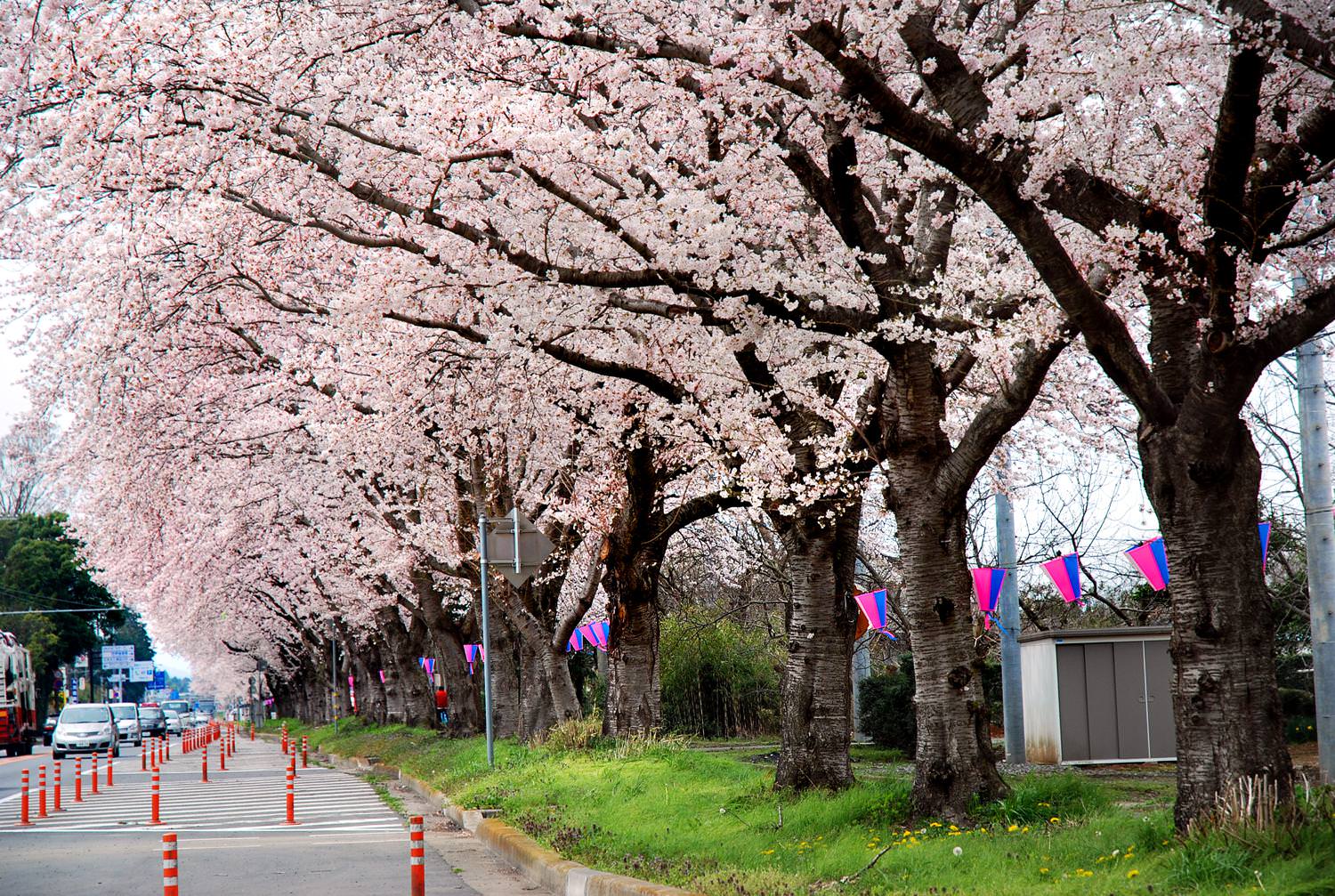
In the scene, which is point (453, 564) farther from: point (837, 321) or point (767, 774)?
point (837, 321)

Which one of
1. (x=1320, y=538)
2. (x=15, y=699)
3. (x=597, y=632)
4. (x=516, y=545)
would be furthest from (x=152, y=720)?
(x=1320, y=538)

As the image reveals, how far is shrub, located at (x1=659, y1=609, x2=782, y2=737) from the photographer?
110 feet

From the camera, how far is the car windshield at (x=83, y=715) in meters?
44.6

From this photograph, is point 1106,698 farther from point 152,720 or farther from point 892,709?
point 152,720

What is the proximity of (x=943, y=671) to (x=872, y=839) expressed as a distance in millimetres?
1549

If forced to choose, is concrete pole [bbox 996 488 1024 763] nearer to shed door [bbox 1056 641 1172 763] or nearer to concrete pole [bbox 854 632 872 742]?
shed door [bbox 1056 641 1172 763]

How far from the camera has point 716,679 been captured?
112 ft

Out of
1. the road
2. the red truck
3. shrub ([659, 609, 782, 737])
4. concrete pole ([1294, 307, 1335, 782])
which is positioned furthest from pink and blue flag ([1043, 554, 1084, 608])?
the red truck

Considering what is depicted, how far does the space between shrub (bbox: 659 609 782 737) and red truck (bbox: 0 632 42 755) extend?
24.1m

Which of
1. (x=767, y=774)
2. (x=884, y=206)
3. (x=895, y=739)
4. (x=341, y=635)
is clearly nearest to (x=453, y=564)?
(x=895, y=739)

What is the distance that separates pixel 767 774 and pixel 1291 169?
351 inches

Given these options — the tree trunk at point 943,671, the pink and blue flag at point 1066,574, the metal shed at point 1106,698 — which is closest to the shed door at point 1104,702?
the metal shed at point 1106,698

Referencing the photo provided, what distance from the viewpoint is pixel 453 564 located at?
23.9 meters

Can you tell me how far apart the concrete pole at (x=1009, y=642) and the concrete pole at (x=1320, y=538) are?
272 inches
